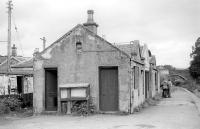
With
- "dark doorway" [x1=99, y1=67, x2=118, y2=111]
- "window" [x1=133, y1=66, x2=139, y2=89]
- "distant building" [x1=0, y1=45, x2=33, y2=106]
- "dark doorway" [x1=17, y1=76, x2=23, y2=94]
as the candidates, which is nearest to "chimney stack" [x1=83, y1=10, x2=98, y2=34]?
"dark doorway" [x1=99, y1=67, x2=118, y2=111]

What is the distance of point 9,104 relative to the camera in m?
21.1

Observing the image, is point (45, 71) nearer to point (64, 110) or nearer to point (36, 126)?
point (64, 110)

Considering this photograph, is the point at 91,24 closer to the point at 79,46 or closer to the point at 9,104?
the point at 79,46

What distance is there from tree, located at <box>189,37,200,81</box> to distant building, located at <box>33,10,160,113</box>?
44.2 meters

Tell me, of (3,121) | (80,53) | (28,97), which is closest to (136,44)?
(80,53)

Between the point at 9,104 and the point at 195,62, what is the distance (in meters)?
47.5

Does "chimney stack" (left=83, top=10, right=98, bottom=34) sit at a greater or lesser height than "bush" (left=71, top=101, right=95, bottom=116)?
greater

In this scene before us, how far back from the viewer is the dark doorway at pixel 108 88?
769 inches

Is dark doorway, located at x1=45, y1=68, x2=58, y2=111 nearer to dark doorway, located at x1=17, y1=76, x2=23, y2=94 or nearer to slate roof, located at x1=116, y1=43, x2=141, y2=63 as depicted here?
slate roof, located at x1=116, y1=43, x2=141, y2=63

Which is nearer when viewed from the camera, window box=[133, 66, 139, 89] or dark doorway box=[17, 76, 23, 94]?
window box=[133, 66, 139, 89]

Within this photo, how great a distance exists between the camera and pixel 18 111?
70.5 ft

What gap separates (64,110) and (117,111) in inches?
116

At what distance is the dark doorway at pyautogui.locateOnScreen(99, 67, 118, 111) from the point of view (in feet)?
64.1

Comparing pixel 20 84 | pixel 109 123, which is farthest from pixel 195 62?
pixel 109 123
